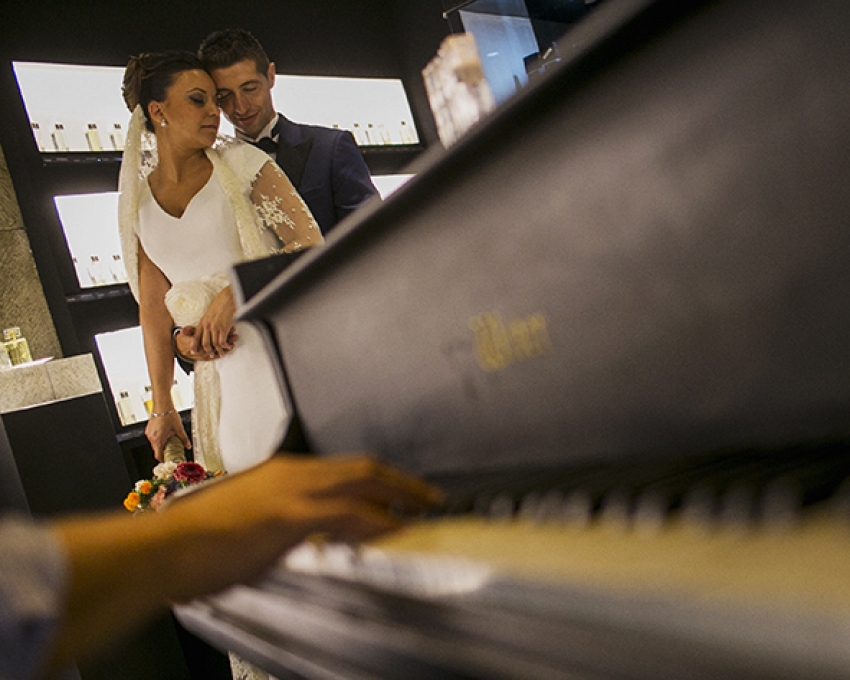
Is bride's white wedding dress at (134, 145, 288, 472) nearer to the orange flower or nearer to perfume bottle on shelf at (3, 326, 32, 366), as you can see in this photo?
the orange flower

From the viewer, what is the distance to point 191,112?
3.16 meters

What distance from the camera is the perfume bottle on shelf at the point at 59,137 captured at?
3.61 metres

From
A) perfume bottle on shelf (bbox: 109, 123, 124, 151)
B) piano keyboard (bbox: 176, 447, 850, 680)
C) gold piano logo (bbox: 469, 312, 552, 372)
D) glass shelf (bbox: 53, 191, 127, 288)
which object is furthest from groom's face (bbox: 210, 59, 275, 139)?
piano keyboard (bbox: 176, 447, 850, 680)

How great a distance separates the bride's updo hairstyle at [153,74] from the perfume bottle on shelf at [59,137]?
0.54 metres

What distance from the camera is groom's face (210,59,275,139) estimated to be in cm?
353

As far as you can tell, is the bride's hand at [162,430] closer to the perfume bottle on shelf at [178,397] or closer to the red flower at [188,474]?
the perfume bottle on shelf at [178,397]

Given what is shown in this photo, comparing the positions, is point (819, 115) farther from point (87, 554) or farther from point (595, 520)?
point (87, 554)

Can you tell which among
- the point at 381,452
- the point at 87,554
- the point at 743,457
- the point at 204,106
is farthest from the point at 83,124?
the point at 743,457

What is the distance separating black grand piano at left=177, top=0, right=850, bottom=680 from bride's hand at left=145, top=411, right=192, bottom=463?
2495mm

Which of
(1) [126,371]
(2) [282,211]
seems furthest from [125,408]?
(2) [282,211]

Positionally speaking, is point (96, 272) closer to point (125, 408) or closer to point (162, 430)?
point (125, 408)

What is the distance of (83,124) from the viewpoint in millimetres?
3672

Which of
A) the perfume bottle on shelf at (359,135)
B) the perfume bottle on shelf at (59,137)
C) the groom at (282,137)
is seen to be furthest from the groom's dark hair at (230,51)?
the perfume bottle on shelf at (359,135)

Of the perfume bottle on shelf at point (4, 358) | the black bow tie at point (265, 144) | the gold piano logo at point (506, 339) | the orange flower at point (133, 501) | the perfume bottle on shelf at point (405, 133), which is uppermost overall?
the perfume bottle on shelf at point (405, 133)
